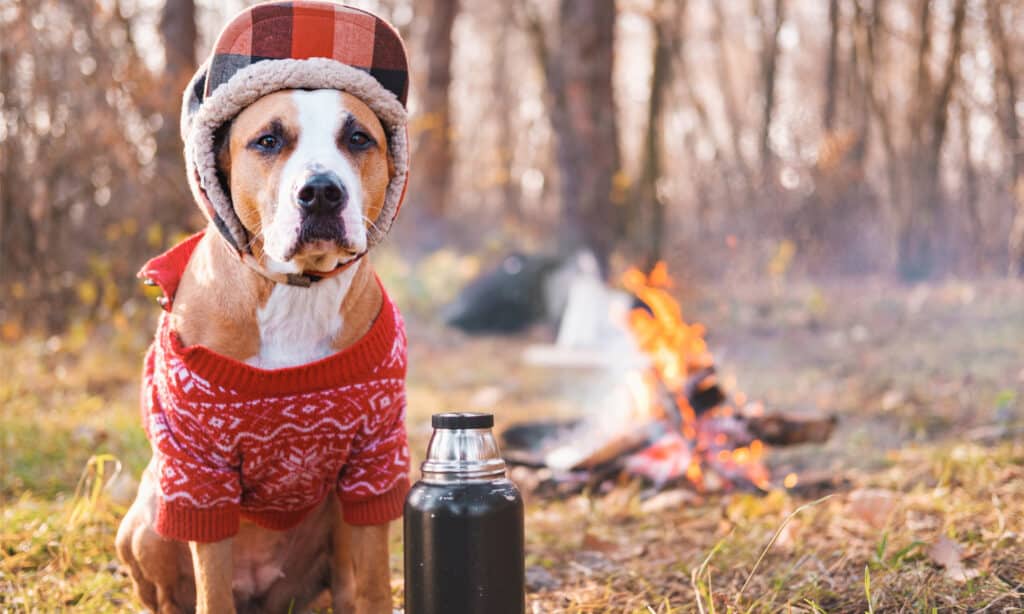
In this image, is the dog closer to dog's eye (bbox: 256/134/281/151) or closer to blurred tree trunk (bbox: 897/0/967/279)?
dog's eye (bbox: 256/134/281/151)

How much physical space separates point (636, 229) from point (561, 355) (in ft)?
15.0

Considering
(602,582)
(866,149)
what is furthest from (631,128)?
(602,582)

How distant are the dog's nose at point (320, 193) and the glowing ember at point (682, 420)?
2454 mm

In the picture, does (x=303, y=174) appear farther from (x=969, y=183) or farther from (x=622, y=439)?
(x=969, y=183)

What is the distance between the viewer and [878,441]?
15.2ft

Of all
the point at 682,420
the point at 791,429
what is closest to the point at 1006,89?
the point at 791,429

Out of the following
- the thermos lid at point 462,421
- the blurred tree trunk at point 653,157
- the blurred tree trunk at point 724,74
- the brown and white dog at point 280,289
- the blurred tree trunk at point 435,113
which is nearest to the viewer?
the thermos lid at point 462,421

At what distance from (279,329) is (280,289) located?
91mm

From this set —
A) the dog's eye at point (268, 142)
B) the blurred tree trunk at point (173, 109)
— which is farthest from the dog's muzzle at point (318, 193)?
the blurred tree trunk at point (173, 109)

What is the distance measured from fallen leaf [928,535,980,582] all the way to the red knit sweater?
1380mm

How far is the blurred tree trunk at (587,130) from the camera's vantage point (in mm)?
7941

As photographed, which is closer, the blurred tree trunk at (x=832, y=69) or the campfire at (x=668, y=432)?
the campfire at (x=668, y=432)

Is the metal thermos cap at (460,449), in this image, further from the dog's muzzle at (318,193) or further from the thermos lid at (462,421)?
the dog's muzzle at (318,193)

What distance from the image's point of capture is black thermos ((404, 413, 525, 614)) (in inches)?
75.1
